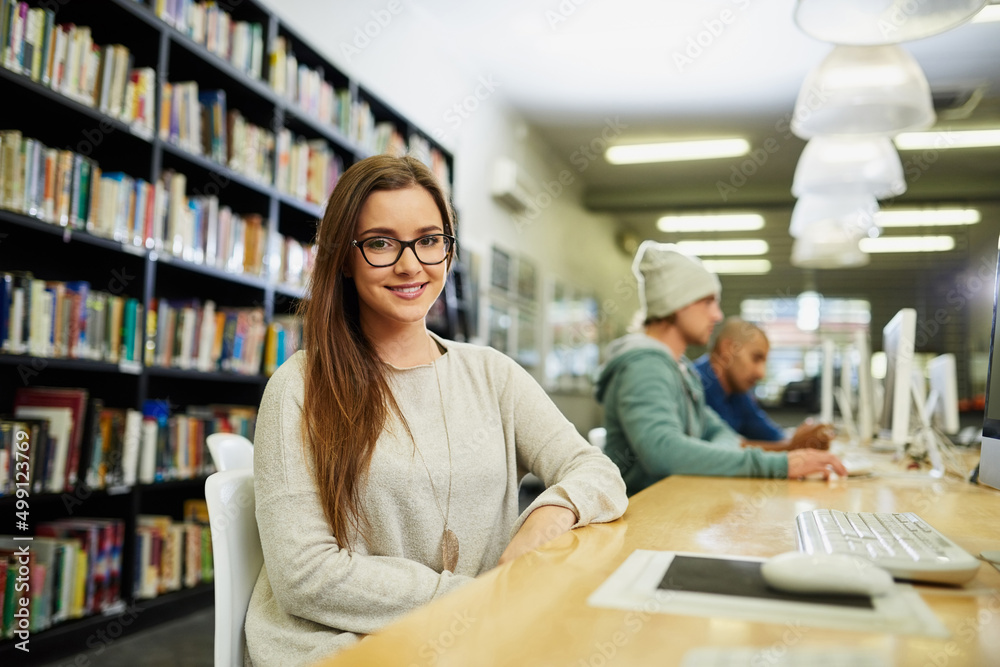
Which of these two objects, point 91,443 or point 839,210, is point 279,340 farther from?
point 839,210

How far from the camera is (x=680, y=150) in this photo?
7070mm

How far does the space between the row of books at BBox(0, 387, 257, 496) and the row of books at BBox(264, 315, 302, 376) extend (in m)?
0.38

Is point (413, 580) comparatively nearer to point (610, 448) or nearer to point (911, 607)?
point (911, 607)

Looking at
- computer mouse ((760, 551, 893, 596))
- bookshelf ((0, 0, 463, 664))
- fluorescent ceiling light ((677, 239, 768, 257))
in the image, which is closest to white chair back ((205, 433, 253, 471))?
bookshelf ((0, 0, 463, 664))

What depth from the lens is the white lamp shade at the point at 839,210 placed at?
14.7ft

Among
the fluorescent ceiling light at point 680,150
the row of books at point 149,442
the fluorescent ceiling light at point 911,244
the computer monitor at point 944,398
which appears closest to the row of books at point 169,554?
the row of books at point 149,442

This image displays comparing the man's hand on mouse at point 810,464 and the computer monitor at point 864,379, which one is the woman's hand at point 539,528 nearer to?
the man's hand on mouse at point 810,464

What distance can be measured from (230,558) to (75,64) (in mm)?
1877

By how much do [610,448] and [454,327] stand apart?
2.31 m

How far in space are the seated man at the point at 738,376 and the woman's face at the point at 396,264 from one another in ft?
8.47

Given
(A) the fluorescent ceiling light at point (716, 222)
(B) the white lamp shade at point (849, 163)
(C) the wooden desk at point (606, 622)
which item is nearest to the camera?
(C) the wooden desk at point (606, 622)

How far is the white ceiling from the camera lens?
4.73 m

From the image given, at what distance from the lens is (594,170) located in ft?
25.8

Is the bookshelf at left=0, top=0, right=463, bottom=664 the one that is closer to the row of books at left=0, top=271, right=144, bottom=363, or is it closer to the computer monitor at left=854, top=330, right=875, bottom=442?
the row of books at left=0, top=271, right=144, bottom=363
